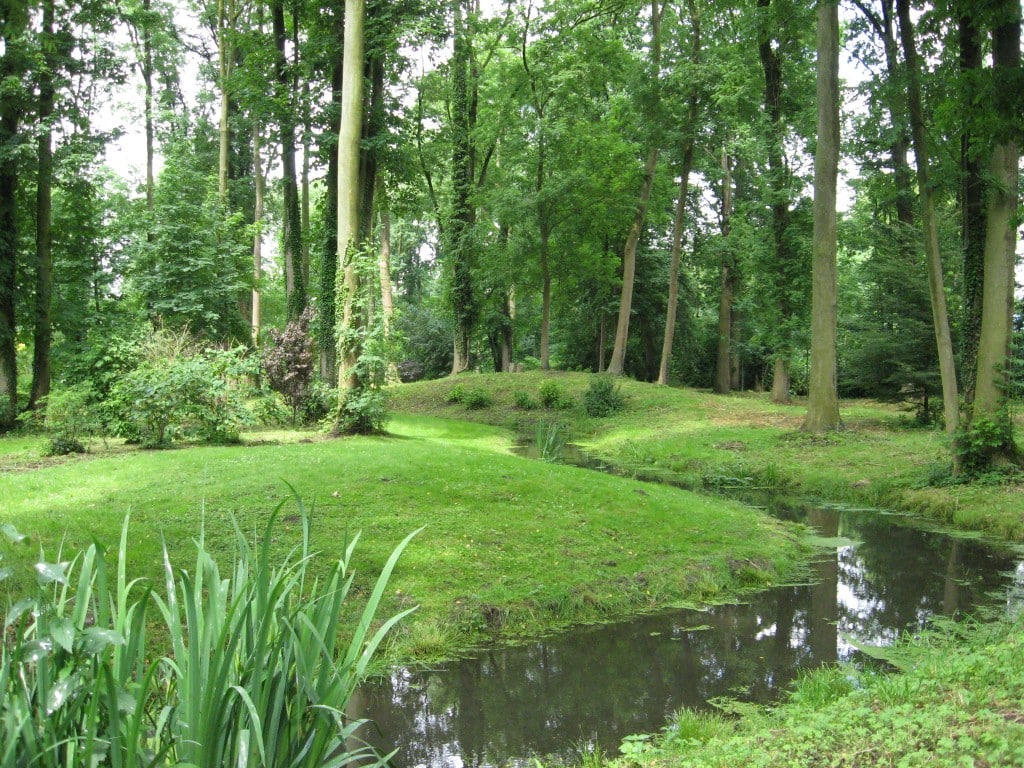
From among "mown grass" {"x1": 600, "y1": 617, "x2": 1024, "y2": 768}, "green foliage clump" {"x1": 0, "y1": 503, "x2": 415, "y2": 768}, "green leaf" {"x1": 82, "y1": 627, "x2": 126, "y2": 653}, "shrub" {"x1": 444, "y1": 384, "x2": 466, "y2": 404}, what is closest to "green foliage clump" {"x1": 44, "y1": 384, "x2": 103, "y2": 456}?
"green foliage clump" {"x1": 0, "y1": 503, "x2": 415, "y2": 768}

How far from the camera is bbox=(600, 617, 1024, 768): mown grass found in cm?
313

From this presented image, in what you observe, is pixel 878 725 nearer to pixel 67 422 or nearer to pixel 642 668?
pixel 642 668

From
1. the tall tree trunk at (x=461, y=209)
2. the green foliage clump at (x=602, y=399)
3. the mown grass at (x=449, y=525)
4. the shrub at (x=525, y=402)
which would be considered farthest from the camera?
the tall tree trunk at (x=461, y=209)

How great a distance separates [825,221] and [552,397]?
1057cm

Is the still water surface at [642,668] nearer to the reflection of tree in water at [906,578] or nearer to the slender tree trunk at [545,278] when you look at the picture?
the reflection of tree in water at [906,578]

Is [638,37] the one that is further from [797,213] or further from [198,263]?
[198,263]

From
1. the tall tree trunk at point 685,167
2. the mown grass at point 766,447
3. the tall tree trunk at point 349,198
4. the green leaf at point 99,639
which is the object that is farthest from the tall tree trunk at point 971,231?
the tall tree trunk at point 685,167

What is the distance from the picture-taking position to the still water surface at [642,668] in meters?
4.47

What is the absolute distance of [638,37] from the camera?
2805cm

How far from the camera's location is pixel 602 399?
22500 millimetres

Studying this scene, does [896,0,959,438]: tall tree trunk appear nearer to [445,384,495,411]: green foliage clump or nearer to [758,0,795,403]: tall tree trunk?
[758,0,795,403]: tall tree trunk

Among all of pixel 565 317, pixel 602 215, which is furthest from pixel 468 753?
pixel 565 317

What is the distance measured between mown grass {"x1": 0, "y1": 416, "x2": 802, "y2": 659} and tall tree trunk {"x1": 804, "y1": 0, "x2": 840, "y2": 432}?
5860 millimetres

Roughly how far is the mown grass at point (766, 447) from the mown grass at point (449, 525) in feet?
8.99
